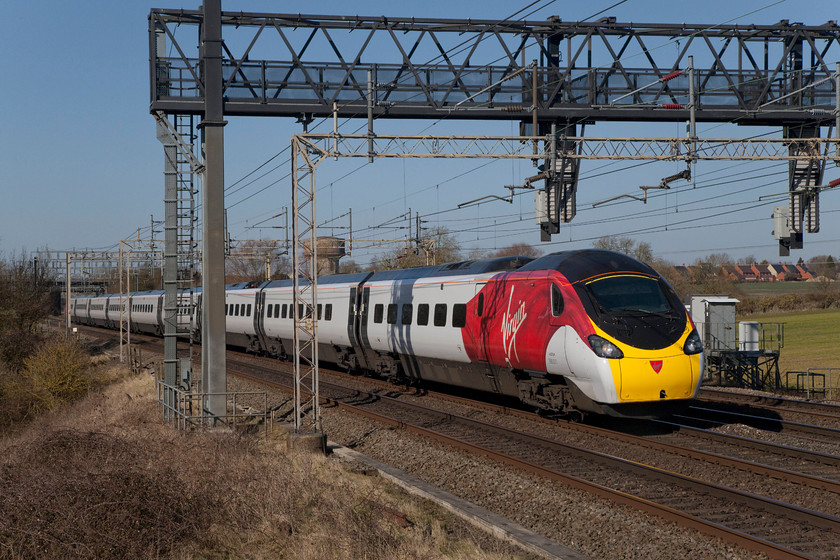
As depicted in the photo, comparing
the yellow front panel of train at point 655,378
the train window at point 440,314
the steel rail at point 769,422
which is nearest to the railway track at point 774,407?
the steel rail at point 769,422

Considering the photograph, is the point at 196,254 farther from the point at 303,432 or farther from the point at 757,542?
the point at 757,542

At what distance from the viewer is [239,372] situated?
2911cm

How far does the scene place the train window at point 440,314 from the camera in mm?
19406

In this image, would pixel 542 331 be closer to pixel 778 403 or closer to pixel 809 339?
pixel 778 403

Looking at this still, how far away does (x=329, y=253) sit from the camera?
173 ft

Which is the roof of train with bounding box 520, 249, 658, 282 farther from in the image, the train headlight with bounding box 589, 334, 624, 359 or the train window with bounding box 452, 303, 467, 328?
the train window with bounding box 452, 303, 467, 328

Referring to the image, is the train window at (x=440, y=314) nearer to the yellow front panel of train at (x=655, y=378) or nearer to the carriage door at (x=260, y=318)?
the yellow front panel of train at (x=655, y=378)

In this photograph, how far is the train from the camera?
13266mm

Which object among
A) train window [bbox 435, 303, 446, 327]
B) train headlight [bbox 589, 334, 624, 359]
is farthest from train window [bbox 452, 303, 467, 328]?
train headlight [bbox 589, 334, 624, 359]

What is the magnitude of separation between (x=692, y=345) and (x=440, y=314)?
7.23 meters

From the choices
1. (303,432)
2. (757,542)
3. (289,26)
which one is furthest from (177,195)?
(757,542)

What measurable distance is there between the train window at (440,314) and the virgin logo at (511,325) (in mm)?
3168

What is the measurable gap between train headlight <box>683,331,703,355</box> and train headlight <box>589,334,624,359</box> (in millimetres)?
1251

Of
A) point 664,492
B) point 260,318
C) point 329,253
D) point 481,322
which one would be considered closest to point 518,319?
point 481,322
